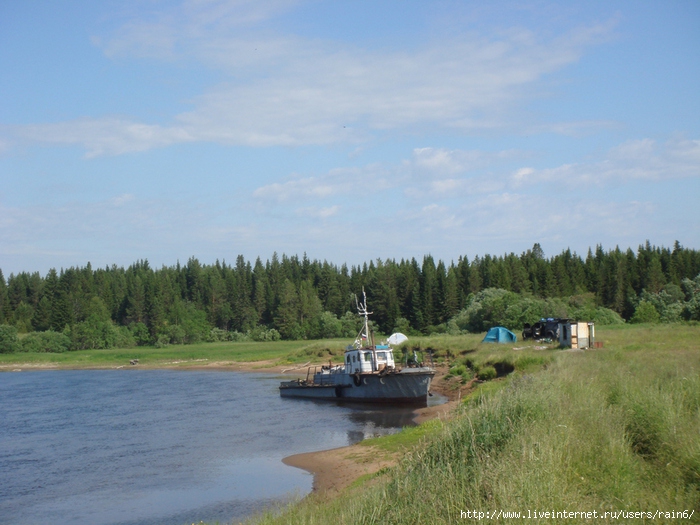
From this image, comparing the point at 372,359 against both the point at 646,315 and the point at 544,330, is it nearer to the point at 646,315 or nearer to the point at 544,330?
the point at 544,330

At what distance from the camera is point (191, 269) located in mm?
147375

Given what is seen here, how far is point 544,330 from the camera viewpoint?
167 ft

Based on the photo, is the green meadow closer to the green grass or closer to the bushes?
the bushes

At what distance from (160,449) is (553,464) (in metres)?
21.2

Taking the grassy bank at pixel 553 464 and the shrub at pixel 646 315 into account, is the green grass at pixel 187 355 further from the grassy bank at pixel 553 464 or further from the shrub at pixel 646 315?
the grassy bank at pixel 553 464

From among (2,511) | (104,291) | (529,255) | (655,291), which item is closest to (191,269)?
(104,291)

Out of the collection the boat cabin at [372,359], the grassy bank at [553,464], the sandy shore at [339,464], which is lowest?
the sandy shore at [339,464]

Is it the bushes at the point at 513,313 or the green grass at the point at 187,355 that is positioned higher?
the bushes at the point at 513,313

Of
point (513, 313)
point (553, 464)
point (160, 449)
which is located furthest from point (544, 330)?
point (553, 464)

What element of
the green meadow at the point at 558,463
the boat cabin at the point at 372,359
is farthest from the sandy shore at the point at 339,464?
the boat cabin at the point at 372,359

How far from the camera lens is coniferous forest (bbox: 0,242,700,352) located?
87562 millimetres

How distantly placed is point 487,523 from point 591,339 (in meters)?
34.0

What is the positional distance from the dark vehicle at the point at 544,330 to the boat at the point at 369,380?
13.4 meters

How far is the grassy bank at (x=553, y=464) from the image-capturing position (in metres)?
8.25
